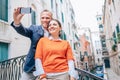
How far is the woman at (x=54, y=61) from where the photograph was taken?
9.29 feet

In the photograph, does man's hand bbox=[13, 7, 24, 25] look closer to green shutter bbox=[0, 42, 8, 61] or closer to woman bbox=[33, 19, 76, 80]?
woman bbox=[33, 19, 76, 80]

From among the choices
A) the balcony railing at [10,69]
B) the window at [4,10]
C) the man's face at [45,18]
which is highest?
the window at [4,10]

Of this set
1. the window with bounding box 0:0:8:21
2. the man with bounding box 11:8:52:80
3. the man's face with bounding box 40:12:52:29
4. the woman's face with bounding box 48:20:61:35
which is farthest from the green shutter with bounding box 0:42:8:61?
the woman's face with bounding box 48:20:61:35

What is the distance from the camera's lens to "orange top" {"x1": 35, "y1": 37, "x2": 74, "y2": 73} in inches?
112

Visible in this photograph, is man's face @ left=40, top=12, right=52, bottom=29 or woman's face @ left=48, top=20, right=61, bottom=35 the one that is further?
man's face @ left=40, top=12, right=52, bottom=29

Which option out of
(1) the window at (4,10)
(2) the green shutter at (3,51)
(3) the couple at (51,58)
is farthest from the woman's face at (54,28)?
(1) the window at (4,10)

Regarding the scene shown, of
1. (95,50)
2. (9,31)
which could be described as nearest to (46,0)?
(9,31)

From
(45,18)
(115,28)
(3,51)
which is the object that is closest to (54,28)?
(45,18)

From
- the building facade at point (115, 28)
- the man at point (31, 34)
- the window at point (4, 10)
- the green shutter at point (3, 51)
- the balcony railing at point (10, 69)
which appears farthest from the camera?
the building facade at point (115, 28)

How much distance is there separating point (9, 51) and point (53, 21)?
594 centimetres

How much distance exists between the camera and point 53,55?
2881 millimetres

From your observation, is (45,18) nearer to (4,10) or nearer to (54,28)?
(54,28)

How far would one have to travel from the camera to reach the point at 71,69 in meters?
2.89

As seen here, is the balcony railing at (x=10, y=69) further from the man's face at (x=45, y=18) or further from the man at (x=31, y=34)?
the man's face at (x=45, y=18)
